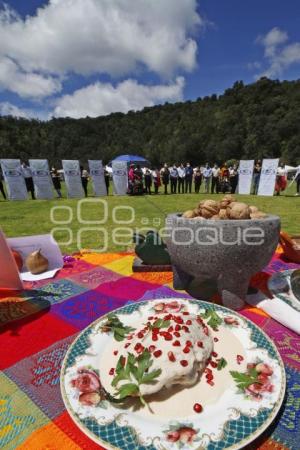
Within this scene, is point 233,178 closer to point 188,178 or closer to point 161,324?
point 188,178

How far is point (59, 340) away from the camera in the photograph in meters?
1.86

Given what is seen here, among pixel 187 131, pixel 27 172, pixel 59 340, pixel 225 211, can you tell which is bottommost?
pixel 59 340

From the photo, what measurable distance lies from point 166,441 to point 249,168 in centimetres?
1597

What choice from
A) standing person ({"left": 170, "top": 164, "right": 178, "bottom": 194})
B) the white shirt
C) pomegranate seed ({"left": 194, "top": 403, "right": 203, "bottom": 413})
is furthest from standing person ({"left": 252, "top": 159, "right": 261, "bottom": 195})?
pomegranate seed ({"left": 194, "top": 403, "right": 203, "bottom": 413})

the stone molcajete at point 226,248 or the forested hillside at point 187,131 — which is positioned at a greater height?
the forested hillside at point 187,131

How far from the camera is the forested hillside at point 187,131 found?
44.1 metres

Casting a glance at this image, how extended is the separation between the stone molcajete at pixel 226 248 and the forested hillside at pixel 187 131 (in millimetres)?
40459

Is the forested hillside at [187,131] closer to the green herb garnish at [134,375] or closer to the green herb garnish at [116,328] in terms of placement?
the green herb garnish at [116,328]

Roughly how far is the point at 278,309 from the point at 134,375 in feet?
4.61

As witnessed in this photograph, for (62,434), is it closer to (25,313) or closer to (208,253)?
(25,313)

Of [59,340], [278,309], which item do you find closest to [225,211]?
Answer: [278,309]

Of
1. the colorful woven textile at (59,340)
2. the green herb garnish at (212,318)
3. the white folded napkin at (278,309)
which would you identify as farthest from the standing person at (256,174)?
the green herb garnish at (212,318)

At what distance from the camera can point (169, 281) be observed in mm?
2775

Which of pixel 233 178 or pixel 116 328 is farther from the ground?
pixel 116 328
